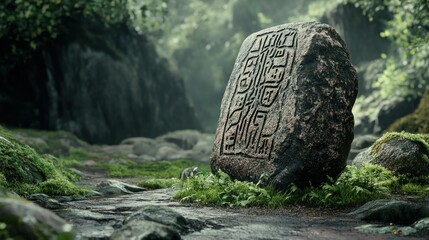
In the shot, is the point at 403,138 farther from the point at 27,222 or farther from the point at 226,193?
the point at 27,222

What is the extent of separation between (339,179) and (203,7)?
1542 inches

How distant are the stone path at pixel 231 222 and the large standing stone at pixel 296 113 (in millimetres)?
920

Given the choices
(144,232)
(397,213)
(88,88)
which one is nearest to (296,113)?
(397,213)

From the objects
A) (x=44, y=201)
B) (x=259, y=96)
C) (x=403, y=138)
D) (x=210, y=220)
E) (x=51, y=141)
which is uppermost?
(x=259, y=96)

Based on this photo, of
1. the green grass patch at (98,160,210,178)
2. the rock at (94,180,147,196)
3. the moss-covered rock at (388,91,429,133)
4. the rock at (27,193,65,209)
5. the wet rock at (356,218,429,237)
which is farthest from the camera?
the moss-covered rock at (388,91,429,133)

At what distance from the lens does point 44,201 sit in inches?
270

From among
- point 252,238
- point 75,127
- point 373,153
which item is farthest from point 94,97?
point 252,238

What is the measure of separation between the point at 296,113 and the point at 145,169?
7.42 metres

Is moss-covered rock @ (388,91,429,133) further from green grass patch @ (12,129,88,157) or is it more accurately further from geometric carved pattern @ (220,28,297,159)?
green grass patch @ (12,129,88,157)

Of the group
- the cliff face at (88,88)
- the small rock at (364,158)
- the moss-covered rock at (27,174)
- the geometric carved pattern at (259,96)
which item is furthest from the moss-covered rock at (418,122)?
the cliff face at (88,88)

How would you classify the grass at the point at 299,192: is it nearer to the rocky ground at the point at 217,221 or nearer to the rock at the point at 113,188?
the rocky ground at the point at 217,221

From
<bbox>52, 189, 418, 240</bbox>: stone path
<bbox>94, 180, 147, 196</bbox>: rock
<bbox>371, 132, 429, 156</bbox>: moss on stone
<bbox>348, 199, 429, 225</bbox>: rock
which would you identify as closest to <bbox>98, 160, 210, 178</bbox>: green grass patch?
<bbox>94, 180, 147, 196</bbox>: rock

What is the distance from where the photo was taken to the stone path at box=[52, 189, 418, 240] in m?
5.19

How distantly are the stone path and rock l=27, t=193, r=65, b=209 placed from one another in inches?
7.9
